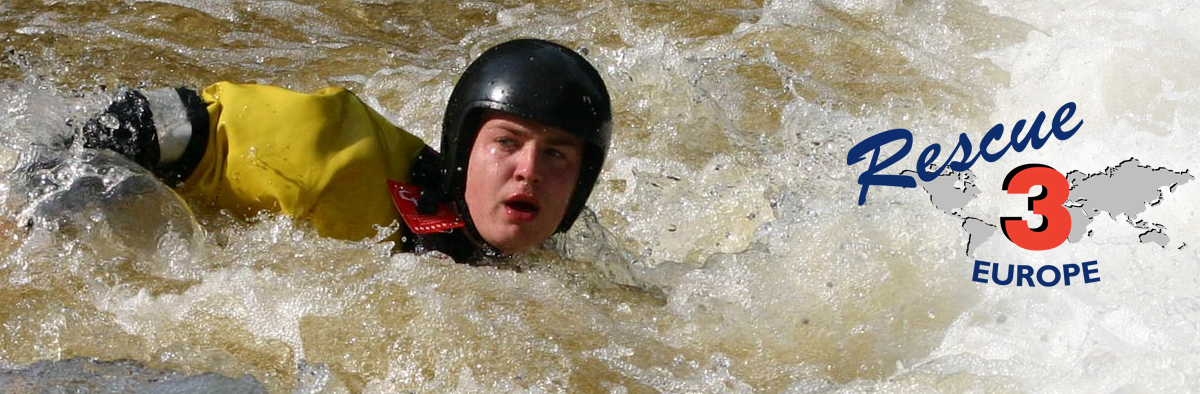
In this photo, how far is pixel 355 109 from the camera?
Answer: 3.47 m

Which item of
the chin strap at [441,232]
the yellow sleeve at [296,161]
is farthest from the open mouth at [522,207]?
the yellow sleeve at [296,161]

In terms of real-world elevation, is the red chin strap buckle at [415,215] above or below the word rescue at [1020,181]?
below

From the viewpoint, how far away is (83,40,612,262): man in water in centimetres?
329

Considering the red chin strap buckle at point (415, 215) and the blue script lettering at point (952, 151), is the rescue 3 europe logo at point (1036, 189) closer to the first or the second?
the blue script lettering at point (952, 151)

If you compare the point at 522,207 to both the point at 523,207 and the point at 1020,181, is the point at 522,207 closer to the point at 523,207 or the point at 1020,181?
the point at 523,207

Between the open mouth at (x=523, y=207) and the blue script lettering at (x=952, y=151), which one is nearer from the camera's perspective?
the open mouth at (x=523, y=207)

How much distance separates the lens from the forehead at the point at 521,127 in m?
3.34

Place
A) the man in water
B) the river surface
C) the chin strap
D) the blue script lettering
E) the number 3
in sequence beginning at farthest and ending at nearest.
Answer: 1. the blue script lettering
2. the number 3
3. the chin strap
4. the man in water
5. the river surface

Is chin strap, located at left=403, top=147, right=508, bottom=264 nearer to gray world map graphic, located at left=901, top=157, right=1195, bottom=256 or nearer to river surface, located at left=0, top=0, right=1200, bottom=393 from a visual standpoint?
river surface, located at left=0, top=0, right=1200, bottom=393

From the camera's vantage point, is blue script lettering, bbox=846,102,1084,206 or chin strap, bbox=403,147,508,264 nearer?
chin strap, bbox=403,147,508,264

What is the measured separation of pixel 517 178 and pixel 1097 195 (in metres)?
1.92

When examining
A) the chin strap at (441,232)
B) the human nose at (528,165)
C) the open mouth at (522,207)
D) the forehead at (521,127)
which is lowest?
the chin strap at (441,232)

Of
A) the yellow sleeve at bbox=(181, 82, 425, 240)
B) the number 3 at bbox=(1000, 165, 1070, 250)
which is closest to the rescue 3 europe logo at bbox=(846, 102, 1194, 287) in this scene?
the number 3 at bbox=(1000, 165, 1070, 250)

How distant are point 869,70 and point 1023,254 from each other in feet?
5.45
